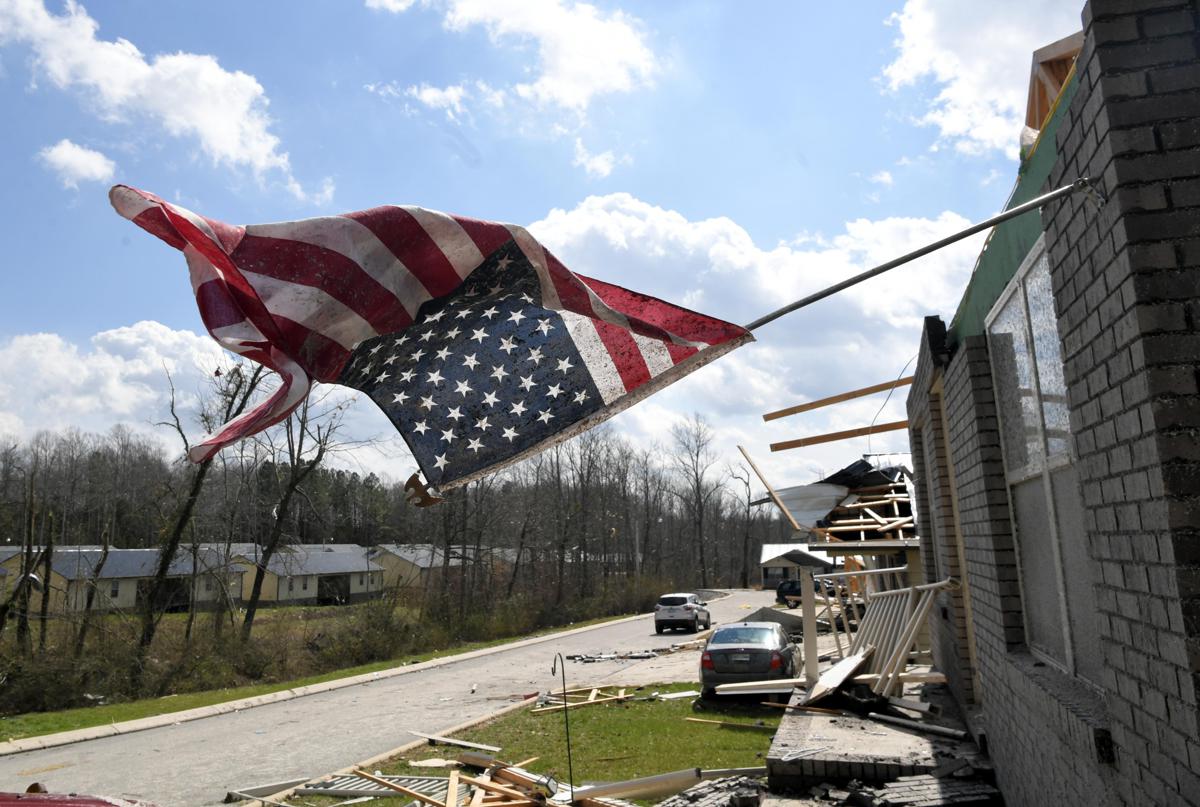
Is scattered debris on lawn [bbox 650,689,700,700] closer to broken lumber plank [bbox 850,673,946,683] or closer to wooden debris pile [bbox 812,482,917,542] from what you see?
wooden debris pile [bbox 812,482,917,542]

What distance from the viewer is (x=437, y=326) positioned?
443 centimetres

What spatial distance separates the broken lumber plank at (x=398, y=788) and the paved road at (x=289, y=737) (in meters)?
1.12

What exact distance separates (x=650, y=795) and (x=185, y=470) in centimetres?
2709

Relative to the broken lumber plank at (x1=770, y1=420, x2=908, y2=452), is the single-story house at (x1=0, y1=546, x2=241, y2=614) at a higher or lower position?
lower

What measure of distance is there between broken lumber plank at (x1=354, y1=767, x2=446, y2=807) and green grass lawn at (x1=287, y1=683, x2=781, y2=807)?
0.55ft

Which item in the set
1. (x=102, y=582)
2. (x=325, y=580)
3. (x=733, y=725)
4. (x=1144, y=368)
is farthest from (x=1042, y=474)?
(x=325, y=580)

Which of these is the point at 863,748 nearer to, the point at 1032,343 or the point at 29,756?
the point at 1032,343

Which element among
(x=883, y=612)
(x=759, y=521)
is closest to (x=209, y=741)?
(x=883, y=612)

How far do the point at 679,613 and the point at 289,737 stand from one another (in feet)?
70.4

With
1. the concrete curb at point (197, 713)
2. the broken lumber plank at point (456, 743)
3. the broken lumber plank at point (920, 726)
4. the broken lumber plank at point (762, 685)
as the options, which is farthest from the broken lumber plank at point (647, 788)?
the concrete curb at point (197, 713)

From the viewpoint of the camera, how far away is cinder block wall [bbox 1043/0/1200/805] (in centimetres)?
239

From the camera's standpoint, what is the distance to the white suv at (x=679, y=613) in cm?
3353

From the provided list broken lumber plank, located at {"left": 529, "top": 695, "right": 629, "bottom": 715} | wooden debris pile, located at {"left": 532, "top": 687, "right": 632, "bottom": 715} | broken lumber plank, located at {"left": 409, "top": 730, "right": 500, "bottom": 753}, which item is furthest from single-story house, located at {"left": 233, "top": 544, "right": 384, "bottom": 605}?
broken lumber plank, located at {"left": 409, "top": 730, "right": 500, "bottom": 753}

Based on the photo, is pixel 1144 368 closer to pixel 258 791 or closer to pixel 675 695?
pixel 258 791
